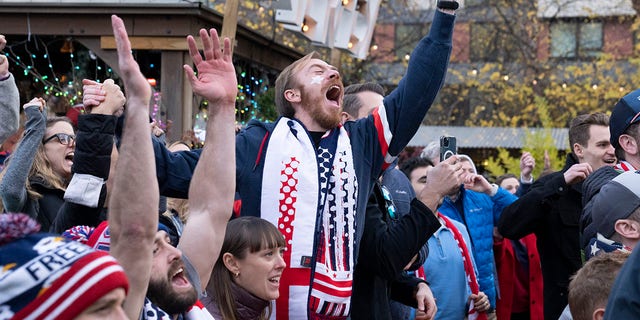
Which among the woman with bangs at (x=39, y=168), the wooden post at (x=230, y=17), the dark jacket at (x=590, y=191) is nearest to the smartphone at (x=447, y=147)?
the dark jacket at (x=590, y=191)

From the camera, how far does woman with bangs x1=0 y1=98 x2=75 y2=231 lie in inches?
191

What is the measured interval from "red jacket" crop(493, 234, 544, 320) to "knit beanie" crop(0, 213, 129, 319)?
563 centimetres

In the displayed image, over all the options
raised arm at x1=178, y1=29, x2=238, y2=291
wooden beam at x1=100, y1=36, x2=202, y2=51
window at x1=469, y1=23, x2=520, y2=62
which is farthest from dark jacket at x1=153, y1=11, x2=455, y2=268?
window at x1=469, y1=23, x2=520, y2=62

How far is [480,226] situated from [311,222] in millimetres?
3192

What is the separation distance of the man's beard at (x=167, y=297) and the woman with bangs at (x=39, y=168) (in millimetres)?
2160

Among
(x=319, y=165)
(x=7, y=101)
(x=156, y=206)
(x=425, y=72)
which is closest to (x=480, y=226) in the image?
(x=425, y=72)

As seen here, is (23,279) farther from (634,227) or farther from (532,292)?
(532,292)

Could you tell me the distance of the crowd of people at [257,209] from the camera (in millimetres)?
2342

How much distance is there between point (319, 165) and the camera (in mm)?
4164

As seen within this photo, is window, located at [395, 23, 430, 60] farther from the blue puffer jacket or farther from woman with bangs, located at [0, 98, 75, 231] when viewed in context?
woman with bangs, located at [0, 98, 75, 231]

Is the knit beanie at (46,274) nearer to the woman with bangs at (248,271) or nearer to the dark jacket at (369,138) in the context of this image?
the woman with bangs at (248,271)

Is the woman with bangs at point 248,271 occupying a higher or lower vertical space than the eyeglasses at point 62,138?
lower

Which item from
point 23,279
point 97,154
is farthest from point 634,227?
point 23,279

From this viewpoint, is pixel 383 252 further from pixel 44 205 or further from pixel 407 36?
pixel 407 36
